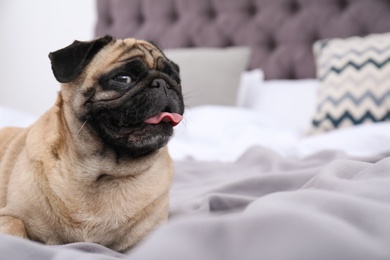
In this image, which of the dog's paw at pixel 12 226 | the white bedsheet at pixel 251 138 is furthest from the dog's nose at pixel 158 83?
the white bedsheet at pixel 251 138

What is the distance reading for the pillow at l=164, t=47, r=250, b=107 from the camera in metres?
1.87

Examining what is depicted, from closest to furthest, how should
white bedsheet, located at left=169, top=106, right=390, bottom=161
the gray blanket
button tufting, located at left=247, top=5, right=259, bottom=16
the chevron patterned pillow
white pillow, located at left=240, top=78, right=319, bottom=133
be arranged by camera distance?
the gray blanket < white bedsheet, located at left=169, top=106, right=390, bottom=161 < the chevron patterned pillow < white pillow, located at left=240, top=78, right=319, bottom=133 < button tufting, located at left=247, top=5, right=259, bottom=16

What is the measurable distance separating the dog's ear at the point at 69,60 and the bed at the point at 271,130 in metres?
0.31

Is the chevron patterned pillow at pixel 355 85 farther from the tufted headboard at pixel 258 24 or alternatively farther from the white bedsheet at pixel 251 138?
the tufted headboard at pixel 258 24

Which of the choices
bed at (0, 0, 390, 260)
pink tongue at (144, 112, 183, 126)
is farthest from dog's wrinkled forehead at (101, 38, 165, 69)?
bed at (0, 0, 390, 260)

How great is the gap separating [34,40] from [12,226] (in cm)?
245

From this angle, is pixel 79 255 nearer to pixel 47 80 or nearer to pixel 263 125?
pixel 263 125

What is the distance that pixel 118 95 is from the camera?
0.79 m

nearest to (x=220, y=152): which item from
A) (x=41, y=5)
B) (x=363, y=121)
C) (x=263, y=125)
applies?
(x=263, y=125)

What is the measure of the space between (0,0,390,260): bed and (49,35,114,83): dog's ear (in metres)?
0.31

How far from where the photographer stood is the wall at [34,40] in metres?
2.78

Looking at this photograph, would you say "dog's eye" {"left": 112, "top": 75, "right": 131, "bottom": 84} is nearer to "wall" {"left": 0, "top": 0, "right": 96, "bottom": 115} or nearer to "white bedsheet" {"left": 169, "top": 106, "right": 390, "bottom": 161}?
"white bedsheet" {"left": 169, "top": 106, "right": 390, "bottom": 161}

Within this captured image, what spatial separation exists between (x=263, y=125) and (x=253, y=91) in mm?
316

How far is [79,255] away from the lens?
467 mm
